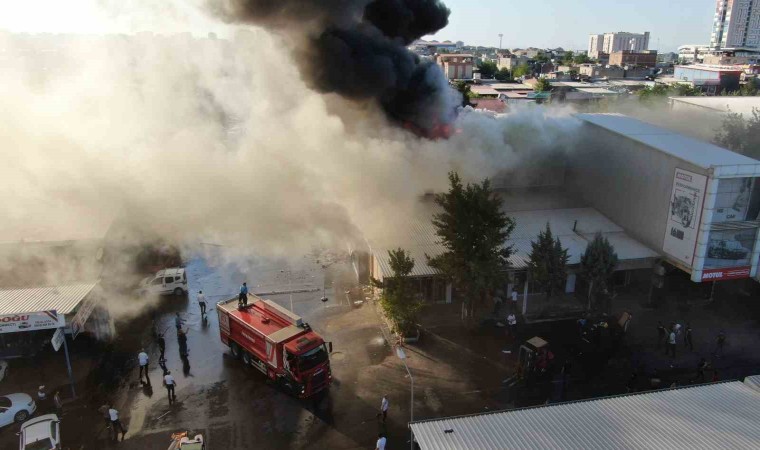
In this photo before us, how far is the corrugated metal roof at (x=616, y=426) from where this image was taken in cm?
834

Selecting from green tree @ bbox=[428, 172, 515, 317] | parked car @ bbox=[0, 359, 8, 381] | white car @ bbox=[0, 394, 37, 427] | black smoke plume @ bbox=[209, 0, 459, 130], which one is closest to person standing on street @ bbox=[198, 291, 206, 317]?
parked car @ bbox=[0, 359, 8, 381]

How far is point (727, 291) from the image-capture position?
18.2 meters

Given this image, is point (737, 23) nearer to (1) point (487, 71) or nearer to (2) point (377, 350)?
(1) point (487, 71)

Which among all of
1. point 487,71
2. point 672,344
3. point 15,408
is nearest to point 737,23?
point 487,71

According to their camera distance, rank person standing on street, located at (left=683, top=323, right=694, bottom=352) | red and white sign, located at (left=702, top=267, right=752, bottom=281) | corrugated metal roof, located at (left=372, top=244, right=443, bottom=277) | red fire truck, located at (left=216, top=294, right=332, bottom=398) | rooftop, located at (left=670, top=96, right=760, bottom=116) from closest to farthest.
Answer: red fire truck, located at (left=216, top=294, right=332, bottom=398), person standing on street, located at (left=683, top=323, right=694, bottom=352), red and white sign, located at (left=702, top=267, right=752, bottom=281), corrugated metal roof, located at (left=372, top=244, right=443, bottom=277), rooftop, located at (left=670, top=96, right=760, bottom=116)

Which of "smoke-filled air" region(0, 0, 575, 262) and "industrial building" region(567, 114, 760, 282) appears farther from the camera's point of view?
"smoke-filled air" region(0, 0, 575, 262)

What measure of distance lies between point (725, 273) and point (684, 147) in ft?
13.8

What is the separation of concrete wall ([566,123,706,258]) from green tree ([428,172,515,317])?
232 inches

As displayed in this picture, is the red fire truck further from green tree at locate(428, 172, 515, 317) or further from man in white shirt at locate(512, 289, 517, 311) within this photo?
man in white shirt at locate(512, 289, 517, 311)

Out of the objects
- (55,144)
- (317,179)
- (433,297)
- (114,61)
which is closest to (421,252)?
(433,297)

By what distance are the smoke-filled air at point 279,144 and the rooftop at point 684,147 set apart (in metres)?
2.16

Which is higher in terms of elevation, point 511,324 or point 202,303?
point 202,303

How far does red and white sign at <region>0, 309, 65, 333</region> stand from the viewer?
1258 cm

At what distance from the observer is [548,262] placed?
1590 centimetres
